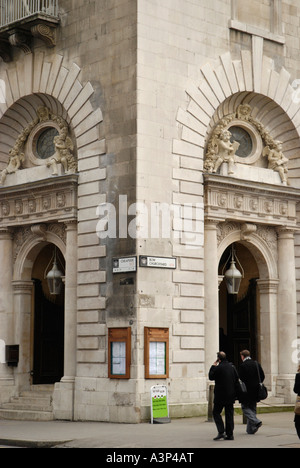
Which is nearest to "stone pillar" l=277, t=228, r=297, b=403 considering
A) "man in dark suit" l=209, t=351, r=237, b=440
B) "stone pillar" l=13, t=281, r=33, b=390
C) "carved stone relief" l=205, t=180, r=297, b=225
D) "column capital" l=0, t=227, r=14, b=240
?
"carved stone relief" l=205, t=180, r=297, b=225

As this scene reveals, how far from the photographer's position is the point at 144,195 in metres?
23.4

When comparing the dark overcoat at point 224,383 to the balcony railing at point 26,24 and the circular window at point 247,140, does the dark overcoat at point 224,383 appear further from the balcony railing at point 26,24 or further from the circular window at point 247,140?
the balcony railing at point 26,24

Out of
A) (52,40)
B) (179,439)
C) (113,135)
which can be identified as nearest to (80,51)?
(52,40)

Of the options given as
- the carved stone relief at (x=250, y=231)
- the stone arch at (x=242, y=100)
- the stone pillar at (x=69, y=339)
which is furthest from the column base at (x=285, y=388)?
the stone pillar at (x=69, y=339)

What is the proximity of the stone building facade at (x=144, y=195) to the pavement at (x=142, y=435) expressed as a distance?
1.16m

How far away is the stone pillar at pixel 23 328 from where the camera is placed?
2722 cm

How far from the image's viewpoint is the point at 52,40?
86.0ft

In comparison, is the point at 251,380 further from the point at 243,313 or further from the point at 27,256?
the point at 27,256

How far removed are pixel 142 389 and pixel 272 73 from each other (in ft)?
35.5

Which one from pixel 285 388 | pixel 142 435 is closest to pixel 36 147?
pixel 285 388

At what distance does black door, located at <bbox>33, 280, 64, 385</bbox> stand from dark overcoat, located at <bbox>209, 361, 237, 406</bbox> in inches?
402

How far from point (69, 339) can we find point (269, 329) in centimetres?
631
